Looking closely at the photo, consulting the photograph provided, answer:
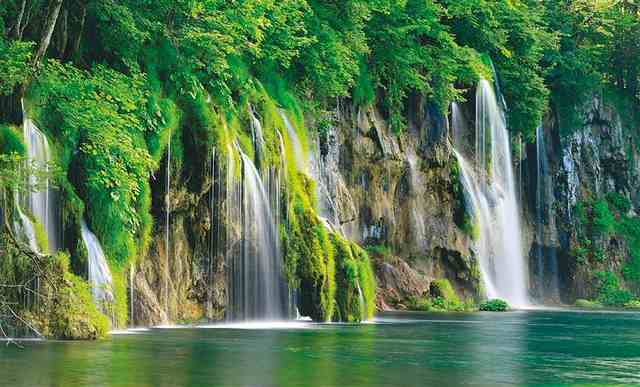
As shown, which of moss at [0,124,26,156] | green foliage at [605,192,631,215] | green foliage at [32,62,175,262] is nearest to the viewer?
moss at [0,124,26,156]

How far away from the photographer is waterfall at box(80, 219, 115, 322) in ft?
83.3

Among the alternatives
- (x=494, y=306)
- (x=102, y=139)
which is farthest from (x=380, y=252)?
(x=102, y=139)

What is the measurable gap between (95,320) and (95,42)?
396 inches

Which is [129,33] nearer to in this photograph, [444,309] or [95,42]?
[95,42]

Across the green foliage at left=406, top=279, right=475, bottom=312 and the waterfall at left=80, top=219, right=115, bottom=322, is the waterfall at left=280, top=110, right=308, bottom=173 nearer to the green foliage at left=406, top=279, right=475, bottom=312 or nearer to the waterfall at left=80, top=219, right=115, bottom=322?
the waterfall at left=80, top=219, right=115, bottom=322

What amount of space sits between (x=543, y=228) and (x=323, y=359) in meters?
47.1

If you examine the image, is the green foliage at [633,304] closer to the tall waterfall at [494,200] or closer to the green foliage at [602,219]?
the green foliage at [602,219]

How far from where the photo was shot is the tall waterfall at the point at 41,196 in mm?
24188

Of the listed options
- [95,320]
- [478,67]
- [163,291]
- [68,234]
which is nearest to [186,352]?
[95,320]

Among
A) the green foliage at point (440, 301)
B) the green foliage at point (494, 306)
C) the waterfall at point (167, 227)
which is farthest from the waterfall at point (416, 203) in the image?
the waterfall at point (167, 227)

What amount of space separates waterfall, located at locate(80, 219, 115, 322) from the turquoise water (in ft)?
4.43

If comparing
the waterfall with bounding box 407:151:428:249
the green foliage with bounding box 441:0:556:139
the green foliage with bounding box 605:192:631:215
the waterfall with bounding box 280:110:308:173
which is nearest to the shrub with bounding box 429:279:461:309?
the waterfall with bounding box 407:151:428:249

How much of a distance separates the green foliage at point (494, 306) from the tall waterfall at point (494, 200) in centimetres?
320

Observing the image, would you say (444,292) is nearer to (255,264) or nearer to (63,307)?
(255,264)
